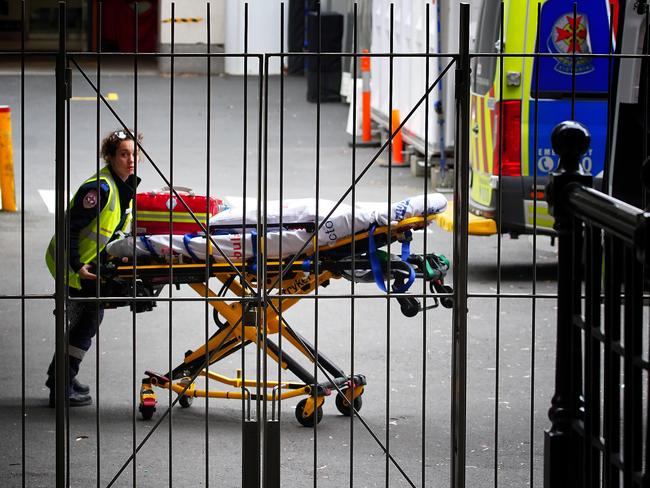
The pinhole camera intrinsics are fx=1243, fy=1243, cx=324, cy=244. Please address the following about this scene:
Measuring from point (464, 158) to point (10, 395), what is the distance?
11.6 feet

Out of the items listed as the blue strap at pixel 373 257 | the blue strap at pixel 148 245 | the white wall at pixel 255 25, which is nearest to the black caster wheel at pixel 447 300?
the blue strap at pixel 373 257

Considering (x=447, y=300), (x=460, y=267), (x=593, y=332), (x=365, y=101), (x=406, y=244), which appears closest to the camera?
(x=593, y=332)

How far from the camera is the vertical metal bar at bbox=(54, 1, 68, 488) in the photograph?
4938mm

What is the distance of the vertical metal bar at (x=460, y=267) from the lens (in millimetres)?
5031

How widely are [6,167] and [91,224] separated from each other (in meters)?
6.96

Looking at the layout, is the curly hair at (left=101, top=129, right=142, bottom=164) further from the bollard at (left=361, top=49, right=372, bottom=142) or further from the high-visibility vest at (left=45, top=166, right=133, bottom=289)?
the bollard at (left=361, top=49, right=372, bottom=142)

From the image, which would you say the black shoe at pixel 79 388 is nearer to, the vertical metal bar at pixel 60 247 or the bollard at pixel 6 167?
the vertical metal bar at pixel 60 247

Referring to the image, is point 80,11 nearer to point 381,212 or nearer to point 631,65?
point 631,65

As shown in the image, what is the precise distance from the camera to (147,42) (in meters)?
29.7

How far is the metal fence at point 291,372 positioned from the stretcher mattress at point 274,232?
86 mm

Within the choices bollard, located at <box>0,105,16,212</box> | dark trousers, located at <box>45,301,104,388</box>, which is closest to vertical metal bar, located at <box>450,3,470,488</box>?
dark trousers, located at <box>45,301,104,388</box>

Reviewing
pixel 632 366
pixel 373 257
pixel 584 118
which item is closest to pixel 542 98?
pixel 584 118

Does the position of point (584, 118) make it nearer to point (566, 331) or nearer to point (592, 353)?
point (566, 331)

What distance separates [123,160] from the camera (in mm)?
6766
